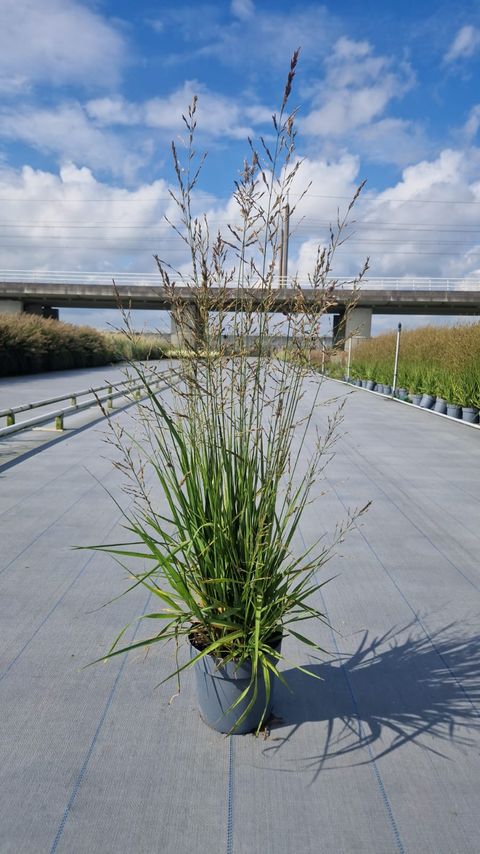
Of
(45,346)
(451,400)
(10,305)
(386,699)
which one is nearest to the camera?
(386,699)

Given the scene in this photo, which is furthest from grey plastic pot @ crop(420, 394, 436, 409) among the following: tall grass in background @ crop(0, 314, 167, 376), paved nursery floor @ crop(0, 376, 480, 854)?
paved nursery floor @ crop(0, 376, 480, 854)

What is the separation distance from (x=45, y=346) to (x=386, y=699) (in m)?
16.4

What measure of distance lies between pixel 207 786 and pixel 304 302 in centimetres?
125

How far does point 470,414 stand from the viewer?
841 cm

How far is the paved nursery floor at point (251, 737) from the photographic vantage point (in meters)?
1.37

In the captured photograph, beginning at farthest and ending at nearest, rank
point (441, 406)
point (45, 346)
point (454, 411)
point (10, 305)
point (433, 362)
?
point (10, 305)
point (45, 346)
point (433, 362)
point (441, 406)
point (454, 411)

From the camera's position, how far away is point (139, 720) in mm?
1743

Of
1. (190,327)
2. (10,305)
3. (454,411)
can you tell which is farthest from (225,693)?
(10,305)

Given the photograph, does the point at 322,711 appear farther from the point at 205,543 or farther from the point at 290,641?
the point at 205,543

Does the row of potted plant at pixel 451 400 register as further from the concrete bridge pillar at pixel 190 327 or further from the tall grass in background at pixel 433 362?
the concrete bridge pillar at pixel 190 327

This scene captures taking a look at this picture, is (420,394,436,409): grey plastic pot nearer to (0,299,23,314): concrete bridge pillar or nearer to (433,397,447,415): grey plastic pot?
(433,397,447,415): grey plastic pot

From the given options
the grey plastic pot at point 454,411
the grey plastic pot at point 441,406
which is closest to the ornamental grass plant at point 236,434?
the grey plastic pot at point 454,411

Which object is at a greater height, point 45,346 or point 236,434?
point 236,434

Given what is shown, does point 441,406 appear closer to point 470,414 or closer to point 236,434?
point 470,414
